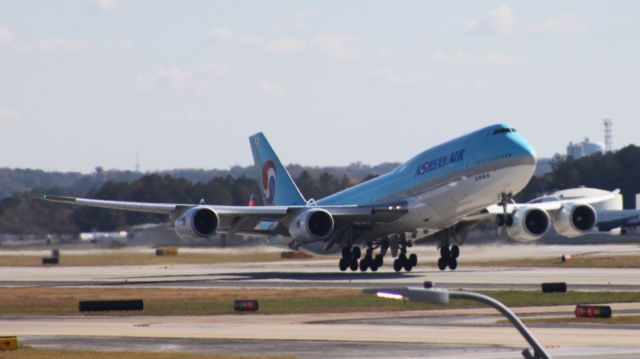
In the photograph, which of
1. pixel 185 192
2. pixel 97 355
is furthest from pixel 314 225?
pixel 185 192

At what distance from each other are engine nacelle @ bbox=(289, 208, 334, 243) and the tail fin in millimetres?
10286

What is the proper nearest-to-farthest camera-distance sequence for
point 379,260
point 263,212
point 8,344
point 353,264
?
point 8,344 < point 263,212 < point 353,264 < point 379,260

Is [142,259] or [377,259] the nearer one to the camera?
[377,259]

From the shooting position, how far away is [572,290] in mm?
50750

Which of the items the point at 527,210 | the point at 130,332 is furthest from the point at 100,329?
the point at 527,210

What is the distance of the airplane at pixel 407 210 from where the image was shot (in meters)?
60.7

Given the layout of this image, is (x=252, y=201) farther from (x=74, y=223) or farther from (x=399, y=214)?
(x=74, y=223)

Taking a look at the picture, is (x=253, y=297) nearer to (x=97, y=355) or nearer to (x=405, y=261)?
(x=405, y=261)

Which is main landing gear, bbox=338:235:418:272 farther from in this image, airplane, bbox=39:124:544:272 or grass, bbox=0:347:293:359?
grass, bbox=0:347:293:359

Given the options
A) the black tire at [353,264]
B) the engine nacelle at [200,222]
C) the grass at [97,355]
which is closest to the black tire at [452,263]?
the black tire at [353,264]

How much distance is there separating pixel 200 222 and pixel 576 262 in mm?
24313

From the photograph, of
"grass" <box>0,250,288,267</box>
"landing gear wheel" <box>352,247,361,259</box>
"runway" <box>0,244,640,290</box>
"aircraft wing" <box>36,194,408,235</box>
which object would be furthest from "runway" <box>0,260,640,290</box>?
"grass" <box>0,250,288,267</box>

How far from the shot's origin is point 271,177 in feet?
258

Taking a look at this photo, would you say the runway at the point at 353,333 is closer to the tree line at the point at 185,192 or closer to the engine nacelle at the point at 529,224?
the engine nacelle at the point at 529,224
